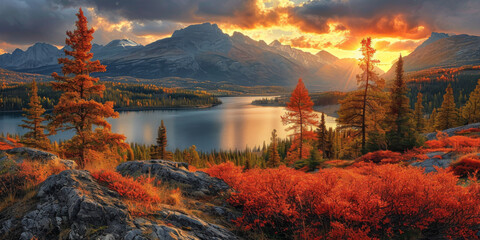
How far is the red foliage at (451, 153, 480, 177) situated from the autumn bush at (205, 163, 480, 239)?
5424mm

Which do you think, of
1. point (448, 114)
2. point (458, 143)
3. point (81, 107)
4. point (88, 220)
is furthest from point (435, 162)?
point (448, 114)

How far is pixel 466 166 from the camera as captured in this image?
1151 centimetres

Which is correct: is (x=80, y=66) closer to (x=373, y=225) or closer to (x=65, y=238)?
(x=65, y=238)

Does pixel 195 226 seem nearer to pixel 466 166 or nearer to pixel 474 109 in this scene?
pixel 466 166

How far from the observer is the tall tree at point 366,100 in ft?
88.4

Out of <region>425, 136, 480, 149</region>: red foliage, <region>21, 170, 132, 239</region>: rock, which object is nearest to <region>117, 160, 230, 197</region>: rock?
<region>21, 170, 132, 239</region>: rock

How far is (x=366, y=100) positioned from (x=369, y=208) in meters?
25.2

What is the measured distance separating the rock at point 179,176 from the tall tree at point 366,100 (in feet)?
73.1

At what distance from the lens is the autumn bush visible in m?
6.27

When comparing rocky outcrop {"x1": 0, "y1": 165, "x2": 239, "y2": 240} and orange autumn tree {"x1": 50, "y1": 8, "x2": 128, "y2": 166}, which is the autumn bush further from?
orange autumn tree {"x1": 50, "y1": 8, "x2": 128, "y2": 166}

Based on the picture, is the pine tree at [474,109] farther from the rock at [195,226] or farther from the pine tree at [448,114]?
the rock at [195,226]

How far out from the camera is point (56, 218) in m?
5.35

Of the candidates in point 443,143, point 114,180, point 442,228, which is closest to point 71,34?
point 114,180

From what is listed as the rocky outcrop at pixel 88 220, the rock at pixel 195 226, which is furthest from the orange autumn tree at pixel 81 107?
the rock at pixel 195 226
